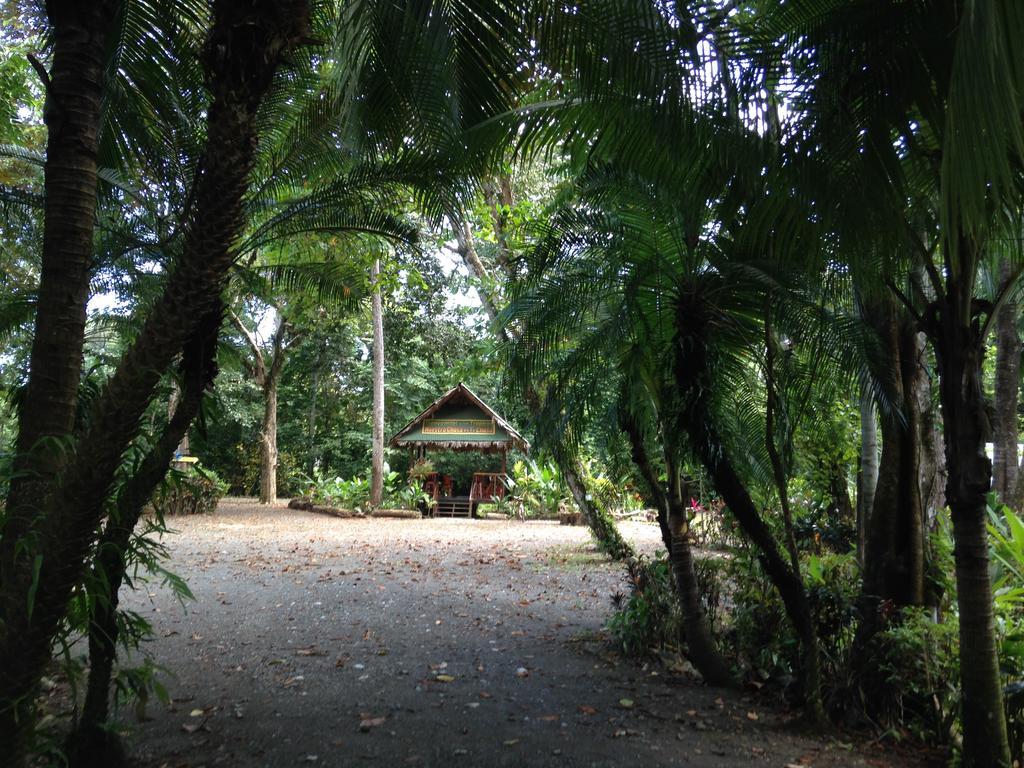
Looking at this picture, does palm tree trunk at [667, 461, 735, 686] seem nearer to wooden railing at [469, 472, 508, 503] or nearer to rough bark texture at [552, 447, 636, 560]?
rough bark texture at [552, 447, 636, 560]

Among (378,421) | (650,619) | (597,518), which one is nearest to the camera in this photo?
(650,619)

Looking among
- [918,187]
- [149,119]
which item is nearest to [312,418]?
[149,119]

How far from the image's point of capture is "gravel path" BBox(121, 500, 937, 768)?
15.0 feet

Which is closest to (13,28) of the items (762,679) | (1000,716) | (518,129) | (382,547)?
(382,547)

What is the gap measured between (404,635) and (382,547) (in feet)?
24.0

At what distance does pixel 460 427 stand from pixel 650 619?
1688cm

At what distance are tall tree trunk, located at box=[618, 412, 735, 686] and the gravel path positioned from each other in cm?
24

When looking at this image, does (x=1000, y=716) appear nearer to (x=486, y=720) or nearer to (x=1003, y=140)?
(x=486, y=720)

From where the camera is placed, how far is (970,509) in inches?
167

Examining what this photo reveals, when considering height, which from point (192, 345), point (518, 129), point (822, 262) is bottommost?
point (192, 345)

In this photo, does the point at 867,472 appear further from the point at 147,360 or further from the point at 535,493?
the point at 535,493

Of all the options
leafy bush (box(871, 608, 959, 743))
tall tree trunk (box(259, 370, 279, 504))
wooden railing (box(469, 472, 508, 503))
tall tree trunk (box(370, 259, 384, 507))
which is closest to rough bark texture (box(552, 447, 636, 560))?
leafy bush (box(871, 608, 959, 743))

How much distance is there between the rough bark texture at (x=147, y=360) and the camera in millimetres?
2795

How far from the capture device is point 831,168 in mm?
3719
